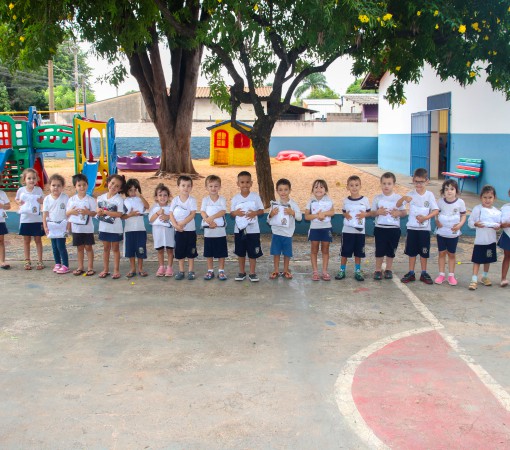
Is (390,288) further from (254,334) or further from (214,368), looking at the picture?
(214,368)

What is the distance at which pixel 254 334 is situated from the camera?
5.33 meters

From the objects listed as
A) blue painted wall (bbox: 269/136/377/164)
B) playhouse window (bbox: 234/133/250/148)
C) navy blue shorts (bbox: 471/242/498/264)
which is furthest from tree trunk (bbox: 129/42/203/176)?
blue painted wall (bbox: 269/136/377/164)

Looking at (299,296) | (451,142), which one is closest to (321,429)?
(299,296)

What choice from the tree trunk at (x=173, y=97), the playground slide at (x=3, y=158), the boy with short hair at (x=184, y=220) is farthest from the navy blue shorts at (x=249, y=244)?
the tree trunk at (x=173, y=97)

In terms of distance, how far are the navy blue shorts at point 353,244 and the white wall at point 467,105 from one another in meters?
7.60

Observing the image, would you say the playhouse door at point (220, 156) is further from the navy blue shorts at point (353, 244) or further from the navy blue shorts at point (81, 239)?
the navy blue shorts at point (353, 244)

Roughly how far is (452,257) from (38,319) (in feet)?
15.1

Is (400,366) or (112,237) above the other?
(112,237)

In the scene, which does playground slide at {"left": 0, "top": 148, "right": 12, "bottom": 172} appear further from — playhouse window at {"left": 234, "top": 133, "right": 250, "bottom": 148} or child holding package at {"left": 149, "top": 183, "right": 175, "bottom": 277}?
playhouse window at {"left": 234, "top": 133, "right": 250, "bottom": 148}

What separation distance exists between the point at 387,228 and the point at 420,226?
38cm

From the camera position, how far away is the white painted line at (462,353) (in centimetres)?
405

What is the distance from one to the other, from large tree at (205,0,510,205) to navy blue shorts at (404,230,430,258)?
8.33 feet

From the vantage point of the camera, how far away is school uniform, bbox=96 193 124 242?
735 cm

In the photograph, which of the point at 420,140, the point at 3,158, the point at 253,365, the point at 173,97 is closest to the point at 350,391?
the point at 253,365
